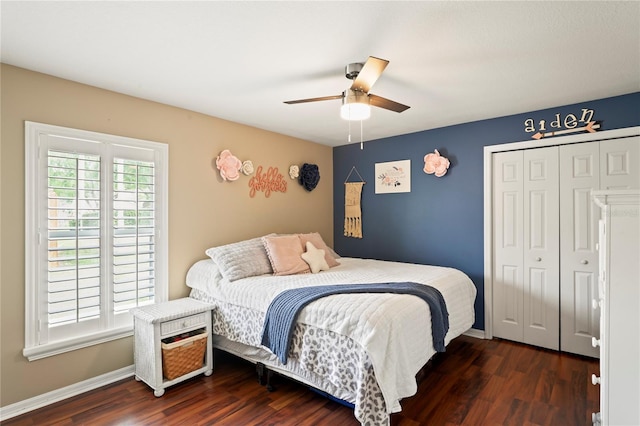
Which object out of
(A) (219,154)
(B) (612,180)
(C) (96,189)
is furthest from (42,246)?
(B) (612,180)

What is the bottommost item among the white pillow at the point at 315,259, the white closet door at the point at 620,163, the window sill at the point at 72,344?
the window sill at the point at 72,344

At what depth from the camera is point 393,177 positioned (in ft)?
14.1

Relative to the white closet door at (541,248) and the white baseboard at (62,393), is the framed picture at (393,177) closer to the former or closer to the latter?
the white closet door at (541,248)

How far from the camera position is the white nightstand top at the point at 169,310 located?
251cm

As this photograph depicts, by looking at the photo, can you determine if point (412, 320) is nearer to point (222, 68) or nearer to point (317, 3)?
point (317, 3)

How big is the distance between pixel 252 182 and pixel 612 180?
3455 mm

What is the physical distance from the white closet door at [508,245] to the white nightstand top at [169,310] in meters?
2.91

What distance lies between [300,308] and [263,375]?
0.86 metres

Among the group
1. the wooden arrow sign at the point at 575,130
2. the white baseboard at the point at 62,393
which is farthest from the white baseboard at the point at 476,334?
the white baseboard at the point at 62,393

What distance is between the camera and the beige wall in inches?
87.9

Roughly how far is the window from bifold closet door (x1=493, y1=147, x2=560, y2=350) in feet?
11.0

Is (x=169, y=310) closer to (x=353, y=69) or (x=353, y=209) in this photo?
(x=353, y=69)

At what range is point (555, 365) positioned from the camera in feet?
9.52

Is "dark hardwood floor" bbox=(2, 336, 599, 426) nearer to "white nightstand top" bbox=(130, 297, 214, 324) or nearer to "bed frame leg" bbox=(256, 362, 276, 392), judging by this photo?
"bed frame leg" bbox=(256, 362, 276, 392)
